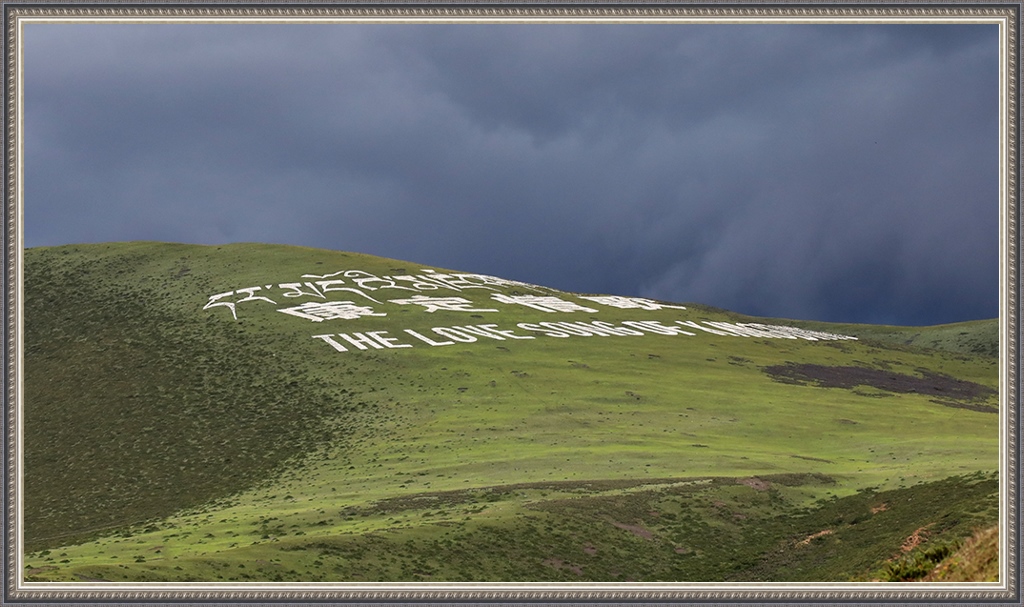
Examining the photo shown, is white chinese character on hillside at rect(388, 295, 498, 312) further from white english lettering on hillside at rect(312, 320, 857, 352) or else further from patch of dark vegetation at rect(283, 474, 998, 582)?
patch of dark vegetation at rect(283, 474, 998, 582)

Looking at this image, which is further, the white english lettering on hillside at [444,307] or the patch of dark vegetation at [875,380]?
the white english lettering on hillside at [444,307]

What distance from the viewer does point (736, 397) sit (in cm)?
8825

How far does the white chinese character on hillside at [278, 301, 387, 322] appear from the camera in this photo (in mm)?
114500

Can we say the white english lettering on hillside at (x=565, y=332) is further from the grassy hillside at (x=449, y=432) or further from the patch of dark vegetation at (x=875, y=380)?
the patch of dark vegetation at (x=875, y=380)

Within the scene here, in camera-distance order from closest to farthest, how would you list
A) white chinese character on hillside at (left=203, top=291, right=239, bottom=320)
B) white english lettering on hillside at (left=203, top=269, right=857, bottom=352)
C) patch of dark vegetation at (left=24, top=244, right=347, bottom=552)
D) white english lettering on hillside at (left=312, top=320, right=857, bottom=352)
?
1. patch of dark vegetation at (left=24, top=244, right=347, bottom=552)
2. white english lettering on hillside at (left=312, top=320, right=857, bottom=352)
3. white english lettering on hillside at (left=203, top=269, right=857, bottom=352)
4. white chinese character on hillside at (left=203, top=291, right=239, bottom=320)

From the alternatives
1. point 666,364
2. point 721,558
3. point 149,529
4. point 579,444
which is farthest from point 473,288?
point 721,558

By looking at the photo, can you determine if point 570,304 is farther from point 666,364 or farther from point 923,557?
point 923,557

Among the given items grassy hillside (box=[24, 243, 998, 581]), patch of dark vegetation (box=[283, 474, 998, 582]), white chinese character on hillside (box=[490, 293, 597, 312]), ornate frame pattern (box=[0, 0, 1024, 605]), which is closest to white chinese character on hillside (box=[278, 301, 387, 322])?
grassy hillside (box=[24, 243, 998, 581])

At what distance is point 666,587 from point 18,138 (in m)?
16.6

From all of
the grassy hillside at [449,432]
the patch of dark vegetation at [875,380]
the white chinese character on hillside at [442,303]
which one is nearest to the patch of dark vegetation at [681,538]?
the grassy hillside at [449,432]

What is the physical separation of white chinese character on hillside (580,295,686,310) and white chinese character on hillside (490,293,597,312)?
748 centimetres

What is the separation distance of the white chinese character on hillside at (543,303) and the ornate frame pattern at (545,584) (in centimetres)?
10714

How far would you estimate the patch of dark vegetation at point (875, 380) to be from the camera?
10081cm

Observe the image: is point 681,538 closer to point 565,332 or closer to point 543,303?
point 565,332
